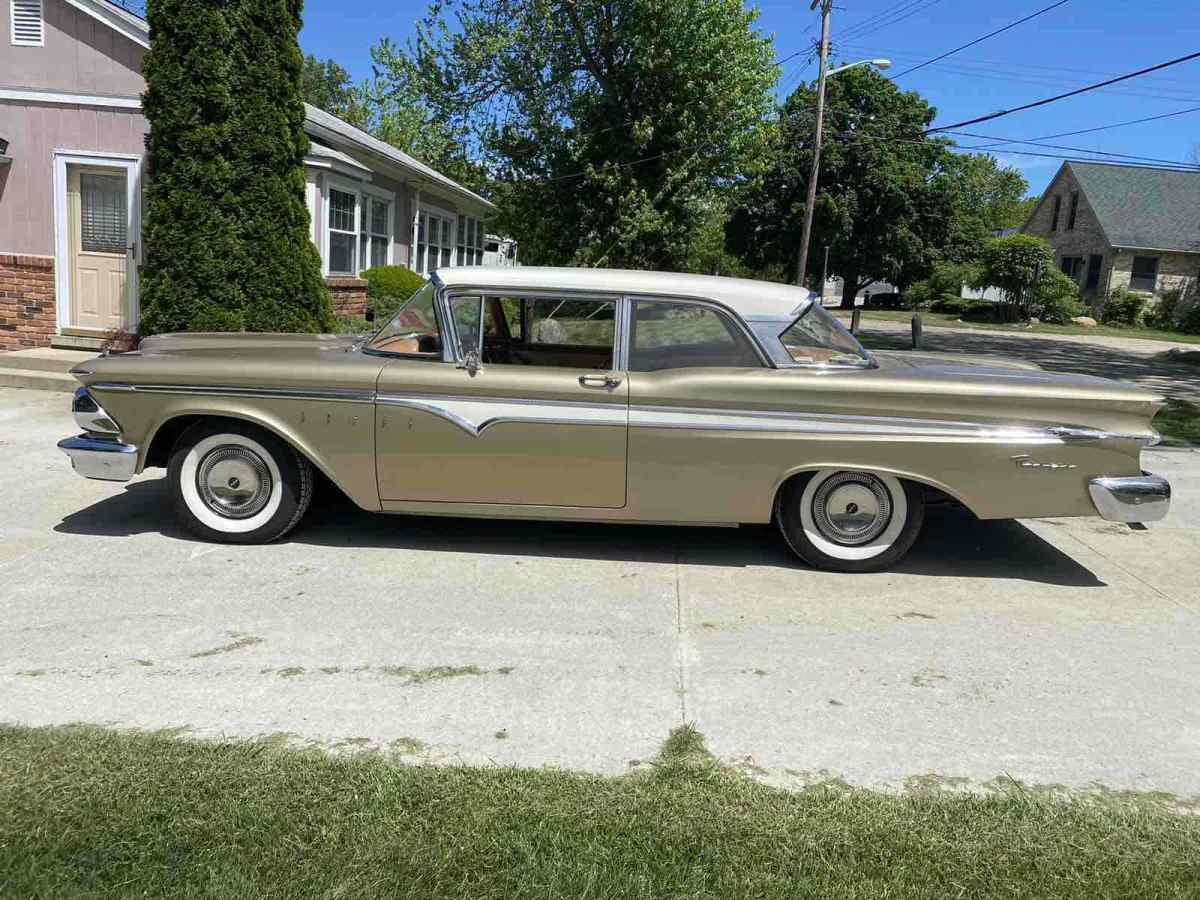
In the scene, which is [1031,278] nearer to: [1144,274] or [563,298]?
[1144,274]

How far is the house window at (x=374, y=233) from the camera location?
17.8 m

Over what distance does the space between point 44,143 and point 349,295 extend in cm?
484

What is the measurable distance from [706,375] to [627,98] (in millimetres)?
23923

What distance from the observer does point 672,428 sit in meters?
5.00

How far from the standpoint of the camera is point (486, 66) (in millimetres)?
28703

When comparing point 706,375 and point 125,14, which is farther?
point 125,14

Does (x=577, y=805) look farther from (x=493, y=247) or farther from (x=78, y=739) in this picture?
(x=493, y=247)

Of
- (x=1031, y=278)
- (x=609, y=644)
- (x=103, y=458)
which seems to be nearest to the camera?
(x=609, y=644)

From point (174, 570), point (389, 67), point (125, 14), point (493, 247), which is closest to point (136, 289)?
point (125, 14)

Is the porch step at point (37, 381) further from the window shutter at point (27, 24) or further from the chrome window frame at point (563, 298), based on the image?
the chrome window frame at point (563, 298)

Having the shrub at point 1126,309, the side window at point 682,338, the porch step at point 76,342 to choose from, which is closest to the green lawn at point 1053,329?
the shrub at point 1126,309

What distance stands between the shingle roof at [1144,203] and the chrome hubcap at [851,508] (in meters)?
43.0

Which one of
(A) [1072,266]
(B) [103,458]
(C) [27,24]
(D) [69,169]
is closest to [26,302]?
(D) [69,169]

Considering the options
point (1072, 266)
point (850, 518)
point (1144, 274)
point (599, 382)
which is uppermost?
point (1072, 266)
